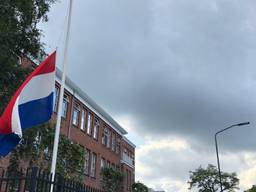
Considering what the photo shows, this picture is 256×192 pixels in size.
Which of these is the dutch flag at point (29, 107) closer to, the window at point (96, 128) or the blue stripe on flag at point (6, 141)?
the blue stripe on flag at point (6, 141)

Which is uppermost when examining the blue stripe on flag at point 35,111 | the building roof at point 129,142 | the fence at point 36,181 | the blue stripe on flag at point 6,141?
the building roof at point 129,142

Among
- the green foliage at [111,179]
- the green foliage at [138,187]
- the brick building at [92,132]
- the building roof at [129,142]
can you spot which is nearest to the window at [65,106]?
the brick building at [92,132]

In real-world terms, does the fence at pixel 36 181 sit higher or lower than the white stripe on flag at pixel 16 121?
lower

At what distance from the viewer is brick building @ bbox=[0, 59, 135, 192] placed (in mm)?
33125

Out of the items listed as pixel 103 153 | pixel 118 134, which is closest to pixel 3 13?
pixel 103 153

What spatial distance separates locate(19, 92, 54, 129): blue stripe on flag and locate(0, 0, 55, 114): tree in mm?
4047

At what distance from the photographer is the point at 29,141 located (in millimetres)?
14008

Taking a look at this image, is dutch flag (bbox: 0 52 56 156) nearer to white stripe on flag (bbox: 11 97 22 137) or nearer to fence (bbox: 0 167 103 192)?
white stripe on flag (bbox: 11 97 22 137)

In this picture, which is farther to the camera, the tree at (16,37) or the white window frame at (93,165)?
the white window frame at (93,165)

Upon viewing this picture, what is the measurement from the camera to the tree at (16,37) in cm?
1180

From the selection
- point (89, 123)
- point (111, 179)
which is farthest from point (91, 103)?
point (111, 179)

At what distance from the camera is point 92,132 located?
38938 millimetres

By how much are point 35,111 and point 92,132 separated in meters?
Result: 31.1

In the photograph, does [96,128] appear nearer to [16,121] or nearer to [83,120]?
[83,120]
